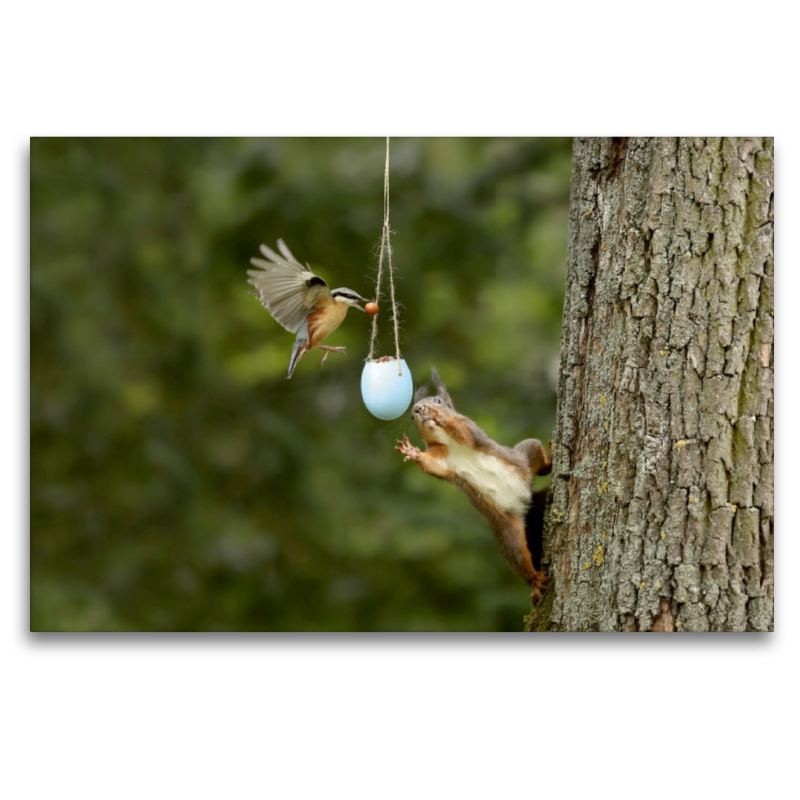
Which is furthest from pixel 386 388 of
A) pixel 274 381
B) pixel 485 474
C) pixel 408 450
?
pixel 274 381

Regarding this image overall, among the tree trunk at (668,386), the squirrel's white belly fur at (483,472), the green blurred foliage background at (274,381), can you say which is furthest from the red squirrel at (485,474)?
the green blurred foliage background at (274,381)

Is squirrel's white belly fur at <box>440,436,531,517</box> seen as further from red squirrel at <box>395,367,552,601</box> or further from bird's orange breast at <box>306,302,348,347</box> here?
bird's orange breast at <box>306,302,348,347</box>

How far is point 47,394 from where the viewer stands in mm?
2980

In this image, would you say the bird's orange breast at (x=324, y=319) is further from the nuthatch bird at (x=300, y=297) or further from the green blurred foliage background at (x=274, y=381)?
the green blurred foliage background at (x=274, y=381)

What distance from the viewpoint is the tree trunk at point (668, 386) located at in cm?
215

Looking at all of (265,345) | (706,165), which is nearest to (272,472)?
(265,345)

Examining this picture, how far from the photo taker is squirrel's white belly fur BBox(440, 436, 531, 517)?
7.48 feet

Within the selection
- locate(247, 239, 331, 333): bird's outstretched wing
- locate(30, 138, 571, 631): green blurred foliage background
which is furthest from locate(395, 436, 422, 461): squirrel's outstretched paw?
locate(30, 138, 571, 631): green blurred foliage background

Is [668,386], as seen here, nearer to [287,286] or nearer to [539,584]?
[539,584]

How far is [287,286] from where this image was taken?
221 centimetres

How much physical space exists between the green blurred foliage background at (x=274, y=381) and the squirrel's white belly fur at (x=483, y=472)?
94cm

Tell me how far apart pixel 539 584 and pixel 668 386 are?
657mm

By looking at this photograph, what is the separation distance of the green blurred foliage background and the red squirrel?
0.87 metres
